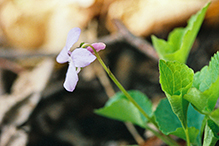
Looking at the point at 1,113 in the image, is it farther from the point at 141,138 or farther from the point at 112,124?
the point at 141,138

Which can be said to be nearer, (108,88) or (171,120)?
(171,120)

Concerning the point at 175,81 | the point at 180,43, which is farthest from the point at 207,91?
the point at 180,43

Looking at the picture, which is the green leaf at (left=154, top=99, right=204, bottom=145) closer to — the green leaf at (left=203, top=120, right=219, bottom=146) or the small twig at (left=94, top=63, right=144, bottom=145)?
the green leaf at (left=203, top=120, right=219, bottom=146)

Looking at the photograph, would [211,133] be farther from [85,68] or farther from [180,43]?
[85,68]

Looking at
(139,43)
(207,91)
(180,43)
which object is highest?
(139,43)

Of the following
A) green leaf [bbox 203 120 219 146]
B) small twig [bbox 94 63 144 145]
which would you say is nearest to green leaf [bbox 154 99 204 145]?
green leaf [bbox 203 120 219 146]

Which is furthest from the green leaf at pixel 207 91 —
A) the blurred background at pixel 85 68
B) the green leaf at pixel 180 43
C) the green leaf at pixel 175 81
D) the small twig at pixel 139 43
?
the small twig at pixel 139 43
